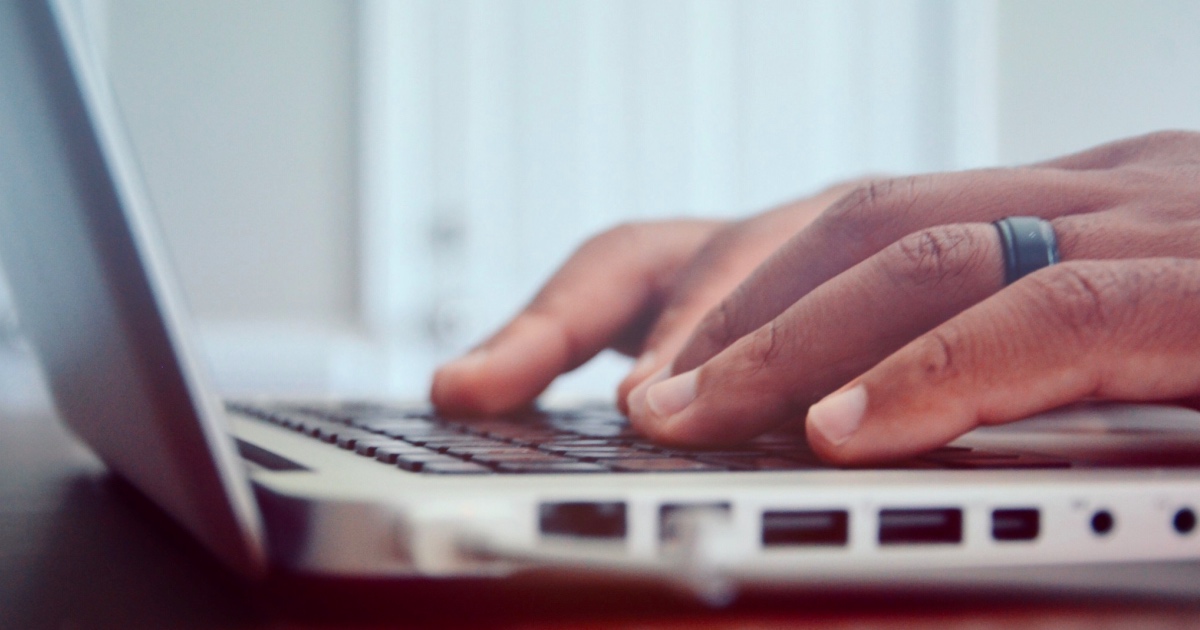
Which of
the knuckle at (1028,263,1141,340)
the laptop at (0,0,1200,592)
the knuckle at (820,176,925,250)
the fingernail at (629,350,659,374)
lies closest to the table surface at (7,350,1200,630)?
the laptop at (0,0,1200,592)

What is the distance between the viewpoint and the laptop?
8.1 inches

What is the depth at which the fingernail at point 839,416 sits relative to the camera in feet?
1.07

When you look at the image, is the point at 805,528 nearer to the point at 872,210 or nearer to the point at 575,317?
the point at 872,210

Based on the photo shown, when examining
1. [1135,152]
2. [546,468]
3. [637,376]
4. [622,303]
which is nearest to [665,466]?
[546,468]

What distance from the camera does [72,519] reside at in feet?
1.29

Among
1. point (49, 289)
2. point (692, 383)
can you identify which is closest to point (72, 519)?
point (49, 289)

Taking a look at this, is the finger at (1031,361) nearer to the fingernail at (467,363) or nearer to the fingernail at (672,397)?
the fingernail at (672,397)

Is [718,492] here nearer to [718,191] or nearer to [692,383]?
[692,383]

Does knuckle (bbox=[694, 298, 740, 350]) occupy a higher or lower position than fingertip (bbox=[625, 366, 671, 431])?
higher

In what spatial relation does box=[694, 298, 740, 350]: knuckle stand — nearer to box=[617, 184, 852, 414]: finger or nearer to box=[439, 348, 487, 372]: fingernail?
box=[617, 184, 852, 414]: finger

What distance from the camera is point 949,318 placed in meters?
0.41

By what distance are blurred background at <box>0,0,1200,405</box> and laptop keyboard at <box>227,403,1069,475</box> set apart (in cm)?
141

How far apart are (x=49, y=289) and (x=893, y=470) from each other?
→ 294 mm

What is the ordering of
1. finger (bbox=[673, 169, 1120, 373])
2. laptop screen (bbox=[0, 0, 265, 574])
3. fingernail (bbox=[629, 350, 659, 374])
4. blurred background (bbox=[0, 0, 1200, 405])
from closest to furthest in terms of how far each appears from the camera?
laptop screen (bbox=[0, 0, 265, 574]) < finger (bbox=[673, 169, 1120, 373]) < fingernail (bbox=[629, 350, 659, 374]) < blurred background (bbox=[0, 0, 1200, 405])
